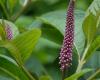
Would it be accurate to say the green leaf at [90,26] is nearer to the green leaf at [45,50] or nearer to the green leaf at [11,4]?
the green leaf at [11,4]

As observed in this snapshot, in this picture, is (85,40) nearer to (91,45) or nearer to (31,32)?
(91,45)

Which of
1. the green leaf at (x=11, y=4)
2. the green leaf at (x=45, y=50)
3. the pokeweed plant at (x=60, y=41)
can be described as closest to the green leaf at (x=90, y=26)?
the pokeweed plant at (x=60, y=41)

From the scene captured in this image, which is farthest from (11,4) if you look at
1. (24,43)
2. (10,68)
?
(24,43)

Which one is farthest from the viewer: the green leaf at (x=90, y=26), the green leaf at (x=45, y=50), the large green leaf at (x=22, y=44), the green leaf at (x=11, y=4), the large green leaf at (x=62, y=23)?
the green leaf at (x=45, y=50)

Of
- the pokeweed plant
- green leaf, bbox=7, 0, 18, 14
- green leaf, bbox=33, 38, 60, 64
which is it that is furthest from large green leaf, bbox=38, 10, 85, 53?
green leaf, bbox=33, 38, 60, 64

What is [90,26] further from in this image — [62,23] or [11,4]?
[11,4]
